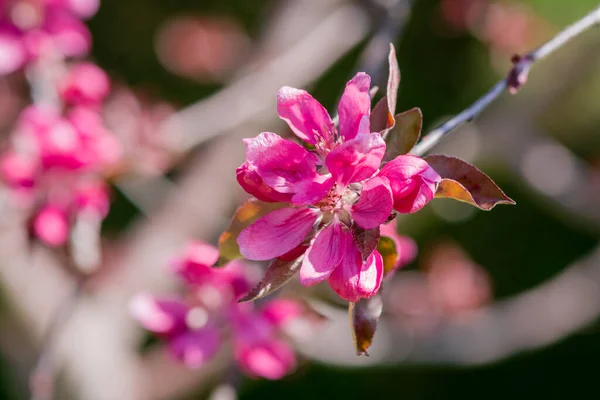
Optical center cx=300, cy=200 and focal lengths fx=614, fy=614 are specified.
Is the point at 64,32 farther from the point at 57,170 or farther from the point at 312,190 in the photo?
the point at 312,190

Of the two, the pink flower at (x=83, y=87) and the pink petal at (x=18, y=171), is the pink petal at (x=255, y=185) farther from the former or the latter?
the pink flower at (x=83, y=87)

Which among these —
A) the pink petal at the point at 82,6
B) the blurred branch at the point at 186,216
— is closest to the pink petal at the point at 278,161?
the pink petal at the point at 82,6

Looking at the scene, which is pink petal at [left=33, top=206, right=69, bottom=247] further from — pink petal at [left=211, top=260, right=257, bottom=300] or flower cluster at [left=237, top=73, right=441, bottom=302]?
flower cluster at [left=237, top=73, right=441, bottom=302]

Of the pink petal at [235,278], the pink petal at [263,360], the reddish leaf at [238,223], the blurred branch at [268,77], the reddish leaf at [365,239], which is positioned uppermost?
the reddish leaf at [365,239]

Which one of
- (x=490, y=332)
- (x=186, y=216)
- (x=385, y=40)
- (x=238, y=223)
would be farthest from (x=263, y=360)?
(x=186, y=216)

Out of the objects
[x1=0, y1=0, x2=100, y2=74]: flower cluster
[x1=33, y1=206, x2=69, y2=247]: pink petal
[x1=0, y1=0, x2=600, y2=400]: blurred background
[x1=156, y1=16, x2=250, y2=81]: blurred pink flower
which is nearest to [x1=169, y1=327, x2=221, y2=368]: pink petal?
[x1=0, y1=0, x2=600, y2=400]: blurred background

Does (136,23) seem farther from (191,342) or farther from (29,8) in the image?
(191,342)
